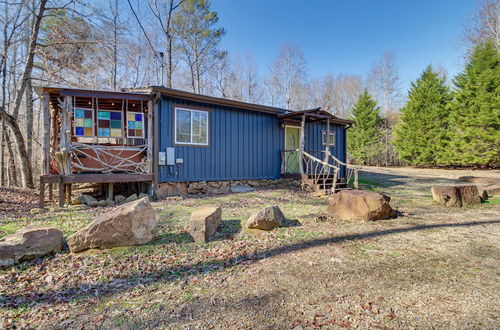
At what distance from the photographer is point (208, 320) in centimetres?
214

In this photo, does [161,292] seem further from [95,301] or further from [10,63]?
[10,63]

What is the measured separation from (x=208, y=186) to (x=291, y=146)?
433cm

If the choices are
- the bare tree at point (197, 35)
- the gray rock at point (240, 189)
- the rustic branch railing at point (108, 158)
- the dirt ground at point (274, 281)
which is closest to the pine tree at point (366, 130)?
the bare tree at point (197, 35)

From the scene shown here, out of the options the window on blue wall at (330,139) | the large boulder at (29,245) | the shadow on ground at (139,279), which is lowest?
the shadow on ground at (139,279)

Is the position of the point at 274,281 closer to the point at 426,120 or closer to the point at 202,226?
the point at 202,226

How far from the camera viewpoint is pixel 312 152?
11672 millimetres

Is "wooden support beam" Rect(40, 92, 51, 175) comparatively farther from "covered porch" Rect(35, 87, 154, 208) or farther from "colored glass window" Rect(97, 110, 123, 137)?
"colored glass window" Rect(97, 110, 123, 137)

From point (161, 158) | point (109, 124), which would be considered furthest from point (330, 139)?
point (109, 124)

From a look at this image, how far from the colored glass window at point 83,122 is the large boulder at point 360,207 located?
6.93 metres

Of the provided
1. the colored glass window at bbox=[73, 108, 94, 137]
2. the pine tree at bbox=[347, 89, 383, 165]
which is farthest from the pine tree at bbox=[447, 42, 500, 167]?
the colored glass window at bbox=[73, 108, 94, 137]

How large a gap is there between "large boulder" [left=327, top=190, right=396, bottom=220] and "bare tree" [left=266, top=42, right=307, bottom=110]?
67.4 feet

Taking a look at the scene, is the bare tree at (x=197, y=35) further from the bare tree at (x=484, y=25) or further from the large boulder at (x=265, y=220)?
the bare tree at (x=484, y=25)

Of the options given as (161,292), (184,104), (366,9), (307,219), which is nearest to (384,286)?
(161,292)

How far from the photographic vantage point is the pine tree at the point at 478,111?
15965 millimetres
